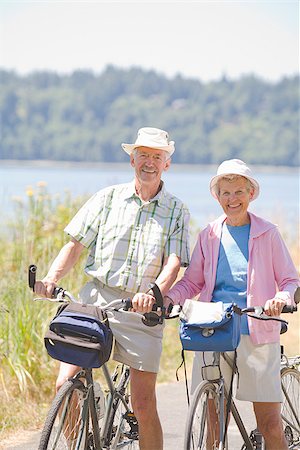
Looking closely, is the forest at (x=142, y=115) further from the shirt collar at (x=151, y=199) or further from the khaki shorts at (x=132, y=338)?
the khaki shorts at (x=132, y=338)

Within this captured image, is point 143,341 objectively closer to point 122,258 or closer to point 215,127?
point 122,258

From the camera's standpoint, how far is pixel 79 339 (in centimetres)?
518

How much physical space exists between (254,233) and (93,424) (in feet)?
4.13

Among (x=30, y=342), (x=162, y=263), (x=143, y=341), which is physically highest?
(x=162, y=263)

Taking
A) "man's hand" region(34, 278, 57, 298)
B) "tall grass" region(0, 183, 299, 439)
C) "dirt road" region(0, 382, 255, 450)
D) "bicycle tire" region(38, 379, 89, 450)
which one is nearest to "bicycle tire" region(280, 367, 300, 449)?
"dirt road" region(0, 382, 255, 450)

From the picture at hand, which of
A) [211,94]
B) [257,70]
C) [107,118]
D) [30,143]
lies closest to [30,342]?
[30,143]

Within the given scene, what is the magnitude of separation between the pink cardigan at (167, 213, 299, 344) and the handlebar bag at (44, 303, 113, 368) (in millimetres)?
510

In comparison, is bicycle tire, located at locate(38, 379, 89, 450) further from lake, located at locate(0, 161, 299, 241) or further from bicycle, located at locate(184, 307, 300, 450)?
lake, located at locate(0, 161, 299, 241)

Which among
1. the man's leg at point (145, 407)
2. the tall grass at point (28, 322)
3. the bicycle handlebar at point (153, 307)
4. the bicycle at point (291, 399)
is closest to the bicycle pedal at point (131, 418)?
the man's leg at point (145, 407)

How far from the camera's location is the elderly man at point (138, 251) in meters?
5.55

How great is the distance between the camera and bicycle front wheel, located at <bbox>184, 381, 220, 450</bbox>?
510 centimetres

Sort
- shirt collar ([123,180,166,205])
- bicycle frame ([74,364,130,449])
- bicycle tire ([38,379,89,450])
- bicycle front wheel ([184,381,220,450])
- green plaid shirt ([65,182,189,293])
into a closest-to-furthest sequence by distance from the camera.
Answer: bicycle tire ([38,379,89,450])
bicycle front wheel ([184,381,220,450])
bicycle frame ([74,364,130,449])
green plaid shirt ([65,182,189,293])
shirt collar ([123,180,166,205])

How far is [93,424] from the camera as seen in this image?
531 cm

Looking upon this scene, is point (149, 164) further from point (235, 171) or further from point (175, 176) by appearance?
point (175, 176)
